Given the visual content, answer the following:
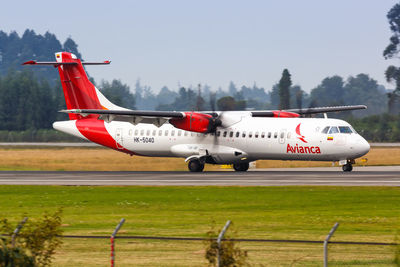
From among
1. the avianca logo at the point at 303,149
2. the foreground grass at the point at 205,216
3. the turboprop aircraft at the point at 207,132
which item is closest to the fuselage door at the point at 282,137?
the turboprop aircraft at the point at 207,132

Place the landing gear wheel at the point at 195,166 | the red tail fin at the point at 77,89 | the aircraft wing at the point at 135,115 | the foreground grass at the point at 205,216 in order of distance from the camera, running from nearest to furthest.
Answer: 1. the foreground grass at the point at 205,216
2. the aircraft wing at the point at 135,115
3. the landing gear wheel at the point at 195,166
4. the red tail fin at the point at 77,89

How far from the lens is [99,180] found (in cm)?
3888

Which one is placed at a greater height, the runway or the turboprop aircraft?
the turboprop aircraft

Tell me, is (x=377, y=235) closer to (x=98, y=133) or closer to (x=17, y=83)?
(x=98, y=133)

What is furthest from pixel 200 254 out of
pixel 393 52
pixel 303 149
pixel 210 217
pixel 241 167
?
pixel 393 52

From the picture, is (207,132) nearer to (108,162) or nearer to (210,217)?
(108,162)

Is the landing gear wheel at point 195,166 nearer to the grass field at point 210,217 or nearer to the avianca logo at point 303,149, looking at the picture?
the avianca logo at point 303,149

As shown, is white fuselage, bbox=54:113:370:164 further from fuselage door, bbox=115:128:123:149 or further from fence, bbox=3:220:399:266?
fence, bbox=3:220:399:266

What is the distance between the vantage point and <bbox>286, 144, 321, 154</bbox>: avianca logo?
41.4 meters

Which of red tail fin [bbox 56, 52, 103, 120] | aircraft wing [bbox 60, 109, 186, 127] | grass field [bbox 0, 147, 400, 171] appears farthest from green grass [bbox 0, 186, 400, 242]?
grass field [bbox 0, 147, 400, 171]

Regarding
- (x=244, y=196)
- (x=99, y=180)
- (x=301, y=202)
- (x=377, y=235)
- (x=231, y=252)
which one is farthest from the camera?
(x=99, y=180)

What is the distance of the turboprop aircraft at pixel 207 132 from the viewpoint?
41.4 m

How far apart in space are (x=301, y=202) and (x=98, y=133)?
21.2m

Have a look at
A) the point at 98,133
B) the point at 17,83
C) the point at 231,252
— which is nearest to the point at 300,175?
the point at 98,133
